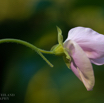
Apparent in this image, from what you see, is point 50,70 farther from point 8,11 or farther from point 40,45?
point 8,11

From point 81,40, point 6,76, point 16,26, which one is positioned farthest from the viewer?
point 16,26

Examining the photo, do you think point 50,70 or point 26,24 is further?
point 26,24

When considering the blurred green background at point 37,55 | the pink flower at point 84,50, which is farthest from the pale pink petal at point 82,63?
the blurred green background at point 37,55

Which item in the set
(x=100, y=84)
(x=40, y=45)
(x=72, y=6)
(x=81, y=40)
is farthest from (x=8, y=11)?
(x=81, y=40)

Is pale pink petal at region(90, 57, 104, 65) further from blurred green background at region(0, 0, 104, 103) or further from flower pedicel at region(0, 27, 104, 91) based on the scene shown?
blurred green background at region(0, 0, 104, 103)

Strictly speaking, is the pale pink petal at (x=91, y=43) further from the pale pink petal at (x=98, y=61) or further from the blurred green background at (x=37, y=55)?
the blurred green background at (x=37, y=55)

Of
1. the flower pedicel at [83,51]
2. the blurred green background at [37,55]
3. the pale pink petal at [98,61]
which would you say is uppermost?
the flower pedicel at [83,51]

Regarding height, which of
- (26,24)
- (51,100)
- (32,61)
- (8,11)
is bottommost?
(51,100)

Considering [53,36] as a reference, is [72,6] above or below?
above
